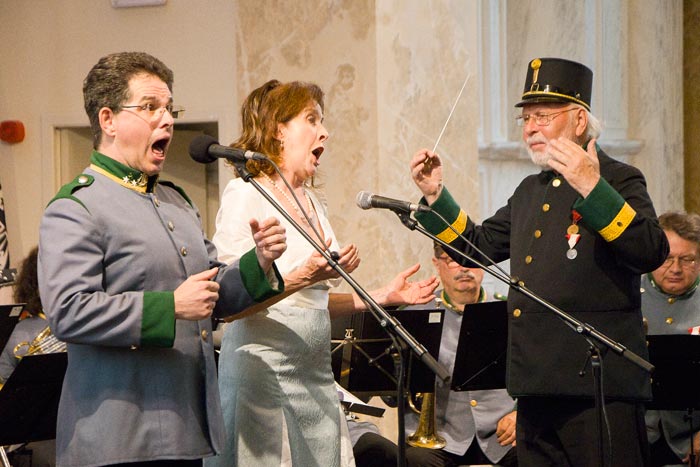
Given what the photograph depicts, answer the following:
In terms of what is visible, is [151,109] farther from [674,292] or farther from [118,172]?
[674,292]

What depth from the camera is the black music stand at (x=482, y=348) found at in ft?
12.1

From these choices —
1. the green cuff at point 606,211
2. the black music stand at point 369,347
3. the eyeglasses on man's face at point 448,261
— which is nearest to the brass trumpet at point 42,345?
the black music stand at point 369,347

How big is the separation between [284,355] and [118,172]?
724mm

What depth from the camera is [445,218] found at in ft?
10.5

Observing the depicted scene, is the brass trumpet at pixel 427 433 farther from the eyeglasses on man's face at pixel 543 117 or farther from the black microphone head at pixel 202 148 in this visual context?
the black microphone head at pixel 202 148

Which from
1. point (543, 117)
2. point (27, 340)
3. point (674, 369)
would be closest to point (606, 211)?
point (543, 117)

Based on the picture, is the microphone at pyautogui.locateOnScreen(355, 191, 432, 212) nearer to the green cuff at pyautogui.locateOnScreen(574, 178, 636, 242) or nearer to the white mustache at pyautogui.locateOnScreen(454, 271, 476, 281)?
the green cuff at pyautogui.locateOnScreen(574, 178, 636, 242)

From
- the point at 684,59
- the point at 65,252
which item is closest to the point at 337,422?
the point at 65,252

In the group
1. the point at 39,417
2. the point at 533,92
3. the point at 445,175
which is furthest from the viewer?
the point at 445,175

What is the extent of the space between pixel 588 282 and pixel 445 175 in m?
2.30

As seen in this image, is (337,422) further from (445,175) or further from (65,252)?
(445,175)

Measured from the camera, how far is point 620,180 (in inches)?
115

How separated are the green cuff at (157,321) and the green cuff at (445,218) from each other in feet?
3.99

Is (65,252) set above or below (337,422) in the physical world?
above
